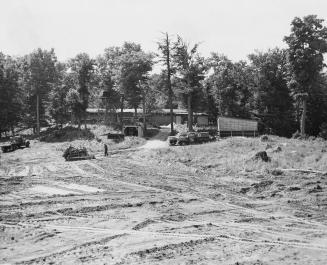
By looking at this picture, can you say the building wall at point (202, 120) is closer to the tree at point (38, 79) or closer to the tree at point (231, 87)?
the tree at point (231, 87)

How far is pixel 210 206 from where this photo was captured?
23.9m

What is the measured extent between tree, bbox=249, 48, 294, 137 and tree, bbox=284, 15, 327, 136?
9.24m

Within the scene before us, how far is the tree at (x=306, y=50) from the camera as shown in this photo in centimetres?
5269

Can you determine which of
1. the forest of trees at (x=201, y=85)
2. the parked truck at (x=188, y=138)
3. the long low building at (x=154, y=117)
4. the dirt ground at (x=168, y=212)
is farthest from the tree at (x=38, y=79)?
the dirt ground at (x=168, y=212)

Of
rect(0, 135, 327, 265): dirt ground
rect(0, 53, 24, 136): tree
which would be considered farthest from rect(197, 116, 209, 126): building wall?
rect(0, 135, 327, 265): dirt ground

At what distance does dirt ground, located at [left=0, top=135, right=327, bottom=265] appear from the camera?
52.6 feet

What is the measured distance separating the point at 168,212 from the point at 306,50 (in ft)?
123

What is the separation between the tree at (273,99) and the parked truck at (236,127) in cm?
760

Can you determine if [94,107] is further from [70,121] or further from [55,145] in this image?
[55,145]

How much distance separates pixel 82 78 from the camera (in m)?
74.1

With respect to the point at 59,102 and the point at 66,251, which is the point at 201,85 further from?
the point at 66,251

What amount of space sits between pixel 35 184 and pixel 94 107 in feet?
243

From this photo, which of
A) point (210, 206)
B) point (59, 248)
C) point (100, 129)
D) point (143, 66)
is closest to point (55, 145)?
point (100, 129)

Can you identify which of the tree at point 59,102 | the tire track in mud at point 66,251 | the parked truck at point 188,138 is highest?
the tree at point 59,102
